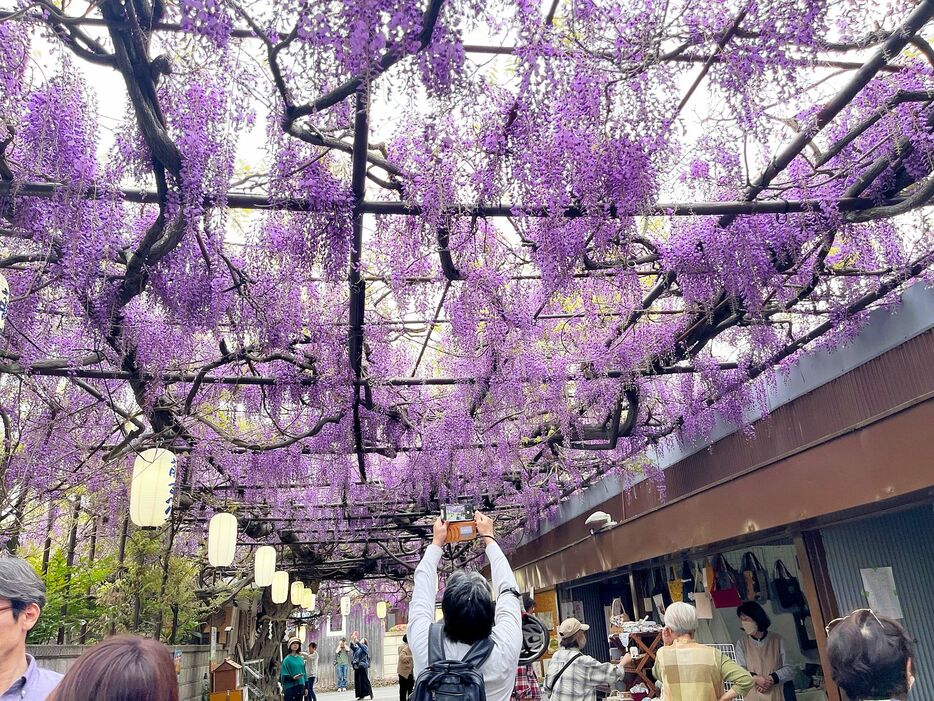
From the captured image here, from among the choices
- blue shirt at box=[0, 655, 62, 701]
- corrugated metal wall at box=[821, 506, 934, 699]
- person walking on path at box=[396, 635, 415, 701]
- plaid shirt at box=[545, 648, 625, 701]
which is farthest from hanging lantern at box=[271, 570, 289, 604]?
blue shirt at box=[0, 655, 62, 701]

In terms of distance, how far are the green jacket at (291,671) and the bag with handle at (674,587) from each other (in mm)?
6254

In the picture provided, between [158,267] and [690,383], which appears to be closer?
[158,267]

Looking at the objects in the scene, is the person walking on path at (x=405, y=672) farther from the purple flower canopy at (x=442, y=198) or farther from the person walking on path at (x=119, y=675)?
the person walking on path at (x=119, y=675)

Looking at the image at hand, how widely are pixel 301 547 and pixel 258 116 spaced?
37.8 ft

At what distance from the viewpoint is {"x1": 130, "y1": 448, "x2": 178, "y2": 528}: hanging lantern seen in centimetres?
466

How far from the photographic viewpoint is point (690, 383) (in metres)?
5.62

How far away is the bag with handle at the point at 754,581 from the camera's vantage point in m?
5.50

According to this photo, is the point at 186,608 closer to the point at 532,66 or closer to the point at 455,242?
the point at 455,242

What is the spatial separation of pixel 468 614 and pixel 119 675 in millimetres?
830

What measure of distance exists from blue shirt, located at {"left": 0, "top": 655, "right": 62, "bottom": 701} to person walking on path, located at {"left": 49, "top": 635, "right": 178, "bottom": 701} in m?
0.65

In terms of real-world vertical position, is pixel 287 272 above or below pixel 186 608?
above

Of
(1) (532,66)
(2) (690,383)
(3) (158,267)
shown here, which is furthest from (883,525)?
(3) (158,267)

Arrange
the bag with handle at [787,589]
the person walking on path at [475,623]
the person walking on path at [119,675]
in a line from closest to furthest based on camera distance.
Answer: the person walking on path at [119,675]
the person walking on path at [475,623]
the bag with handle at [787,589]

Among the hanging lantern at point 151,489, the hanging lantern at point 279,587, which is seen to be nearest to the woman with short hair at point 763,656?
the hanging lantern at point 151,489
